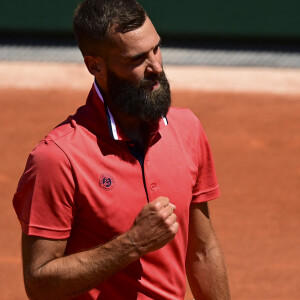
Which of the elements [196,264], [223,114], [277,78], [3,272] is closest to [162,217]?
[196,264]

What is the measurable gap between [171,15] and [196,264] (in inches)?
370

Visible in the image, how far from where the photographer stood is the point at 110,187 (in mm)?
3234

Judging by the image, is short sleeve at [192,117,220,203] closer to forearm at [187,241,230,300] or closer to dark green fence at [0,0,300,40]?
forearm at [187,241,230,300]

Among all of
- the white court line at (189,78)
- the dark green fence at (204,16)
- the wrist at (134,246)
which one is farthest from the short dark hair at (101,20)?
the dark green fence at (204,16)

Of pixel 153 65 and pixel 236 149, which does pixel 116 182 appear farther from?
pixel 236 149

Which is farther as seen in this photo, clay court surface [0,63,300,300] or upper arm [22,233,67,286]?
clay court surface [0,63,300,300]

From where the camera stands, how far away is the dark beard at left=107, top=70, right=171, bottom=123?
329cm

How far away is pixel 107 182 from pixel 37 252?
1.23 feet

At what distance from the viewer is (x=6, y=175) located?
8844mm

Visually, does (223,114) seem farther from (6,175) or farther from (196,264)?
(196,264)

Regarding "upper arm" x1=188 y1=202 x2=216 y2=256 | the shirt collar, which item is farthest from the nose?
"upper arm" x1=188 y1=202 x2=216 y2=256

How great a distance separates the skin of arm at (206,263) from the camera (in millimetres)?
3643

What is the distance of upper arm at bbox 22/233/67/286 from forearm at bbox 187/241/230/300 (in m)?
0.74

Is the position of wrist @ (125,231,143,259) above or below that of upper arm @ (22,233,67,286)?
above
